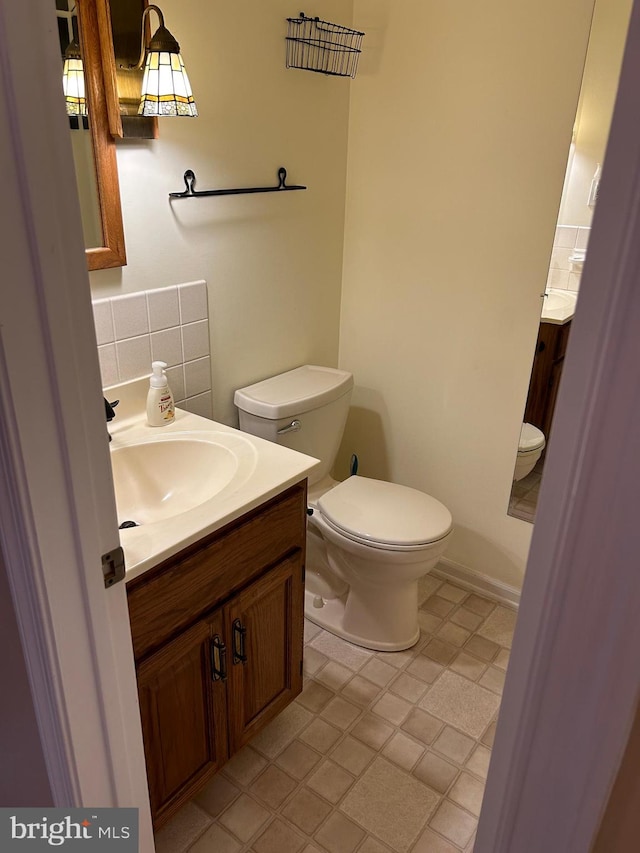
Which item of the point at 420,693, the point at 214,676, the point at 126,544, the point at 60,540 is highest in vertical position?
the point at 60,540

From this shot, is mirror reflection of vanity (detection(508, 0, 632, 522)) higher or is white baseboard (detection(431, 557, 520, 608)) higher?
mirror reflection of vanity (detection(508, 0, 632, 522))

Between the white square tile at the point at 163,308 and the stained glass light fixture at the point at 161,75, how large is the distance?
1.44 feet

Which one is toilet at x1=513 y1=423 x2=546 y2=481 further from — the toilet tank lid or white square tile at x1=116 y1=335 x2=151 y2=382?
white square tile at x1=116 y1=335 x2=151 y2=382

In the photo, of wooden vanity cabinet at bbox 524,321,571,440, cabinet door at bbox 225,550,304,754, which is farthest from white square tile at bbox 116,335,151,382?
wooden vanity cabinet at bbox 524,321,571,440

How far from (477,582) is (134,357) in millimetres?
1514

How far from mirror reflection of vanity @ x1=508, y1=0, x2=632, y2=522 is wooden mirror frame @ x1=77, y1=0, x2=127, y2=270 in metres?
1.13

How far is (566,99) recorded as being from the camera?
182cm

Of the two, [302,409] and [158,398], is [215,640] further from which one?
[302,409]

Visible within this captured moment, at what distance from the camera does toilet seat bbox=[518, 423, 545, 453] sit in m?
2.10

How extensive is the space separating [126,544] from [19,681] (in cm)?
28

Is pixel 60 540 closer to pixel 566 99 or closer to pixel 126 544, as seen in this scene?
pixel 126 544

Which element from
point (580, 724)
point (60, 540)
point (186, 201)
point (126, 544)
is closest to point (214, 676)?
point (126, 544)

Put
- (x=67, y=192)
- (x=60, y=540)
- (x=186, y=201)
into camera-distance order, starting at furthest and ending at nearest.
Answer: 1. (x=186, y=201)
2. (x=60, y=540)
3. (x=67, y=192)

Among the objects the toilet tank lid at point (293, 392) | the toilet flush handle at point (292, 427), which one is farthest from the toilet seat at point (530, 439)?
the toilet flush handle at point (292, 427)
